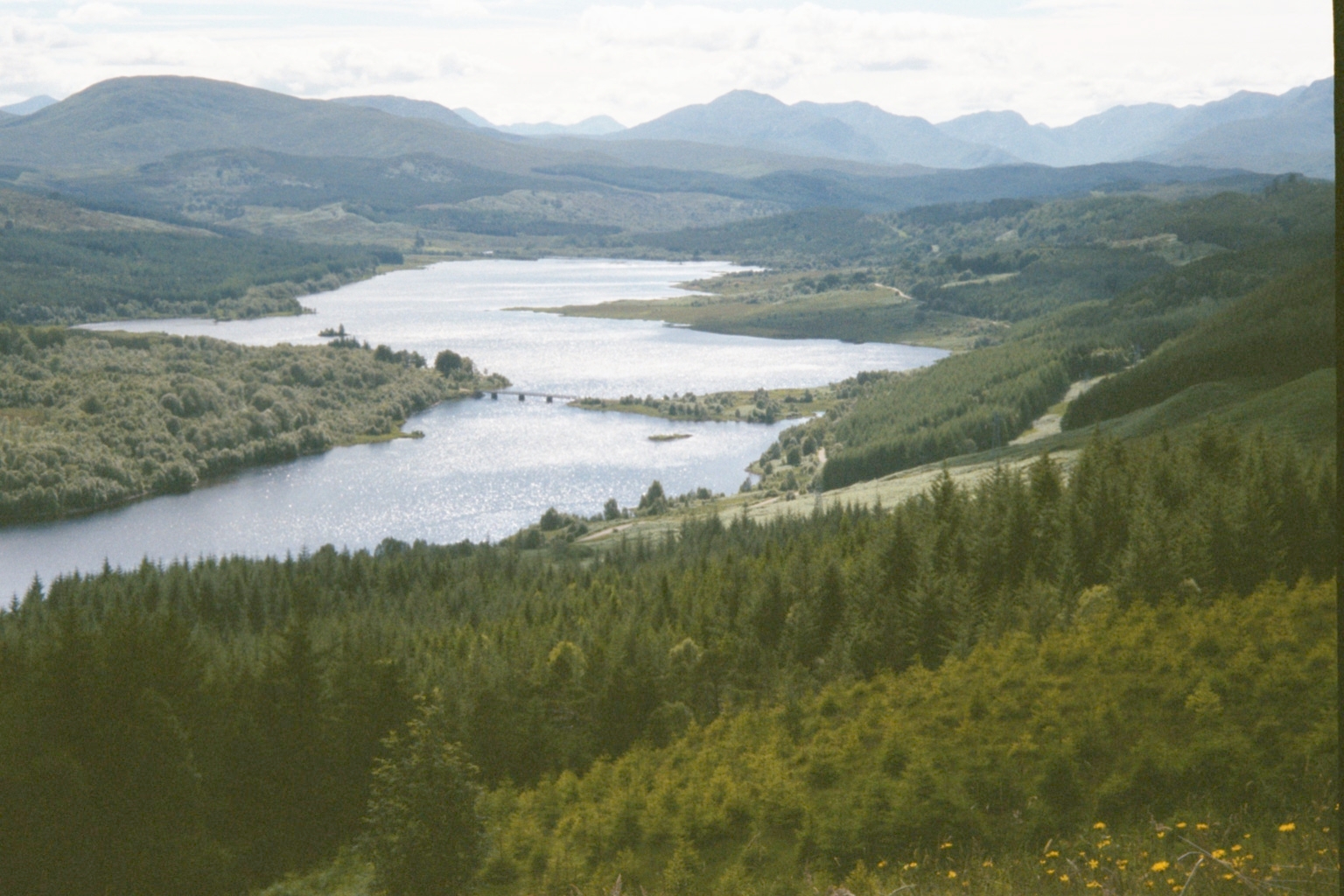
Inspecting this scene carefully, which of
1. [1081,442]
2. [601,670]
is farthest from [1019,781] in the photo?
[1081,442]

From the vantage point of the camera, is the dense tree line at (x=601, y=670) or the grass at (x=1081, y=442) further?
the grass at (x=1081, y=442)

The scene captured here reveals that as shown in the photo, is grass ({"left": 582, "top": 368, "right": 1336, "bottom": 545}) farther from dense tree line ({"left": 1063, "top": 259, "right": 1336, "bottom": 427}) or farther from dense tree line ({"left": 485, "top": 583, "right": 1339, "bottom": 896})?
dense tree line ({"left": 485, "top": 583, "right": 1339, "bottom": 896})

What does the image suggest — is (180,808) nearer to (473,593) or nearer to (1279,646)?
(1279,646)

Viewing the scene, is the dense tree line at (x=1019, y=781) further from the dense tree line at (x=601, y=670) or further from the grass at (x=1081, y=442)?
the grass at (x=1081, y=442)

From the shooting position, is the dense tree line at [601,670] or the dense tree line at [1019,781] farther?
the dense tree line at [601,670]

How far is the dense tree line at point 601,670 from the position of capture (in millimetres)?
42594

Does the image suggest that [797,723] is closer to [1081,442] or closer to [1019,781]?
[1019,781]

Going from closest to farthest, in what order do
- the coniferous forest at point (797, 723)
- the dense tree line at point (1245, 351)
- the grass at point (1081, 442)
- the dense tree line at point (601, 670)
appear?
the coniferous forest at point (797, 723) < the dense tree line at point (601, 670) < the grass at point (1081, 442) < the dense tree line at point (1245, 351)

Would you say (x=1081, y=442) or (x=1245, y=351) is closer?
(x=1081, y=442)

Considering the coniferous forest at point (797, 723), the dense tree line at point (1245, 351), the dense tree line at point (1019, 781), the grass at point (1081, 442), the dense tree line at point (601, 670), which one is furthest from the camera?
the dense tree line at point (1245, 351)

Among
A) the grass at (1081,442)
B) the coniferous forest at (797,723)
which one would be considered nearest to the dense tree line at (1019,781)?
the coniferous forest at (797,723)

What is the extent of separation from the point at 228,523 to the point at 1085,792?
17051 centimetres

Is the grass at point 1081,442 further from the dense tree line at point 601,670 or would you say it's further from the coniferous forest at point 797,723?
the dense tree line at point 601,670

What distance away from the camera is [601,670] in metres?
67.9
